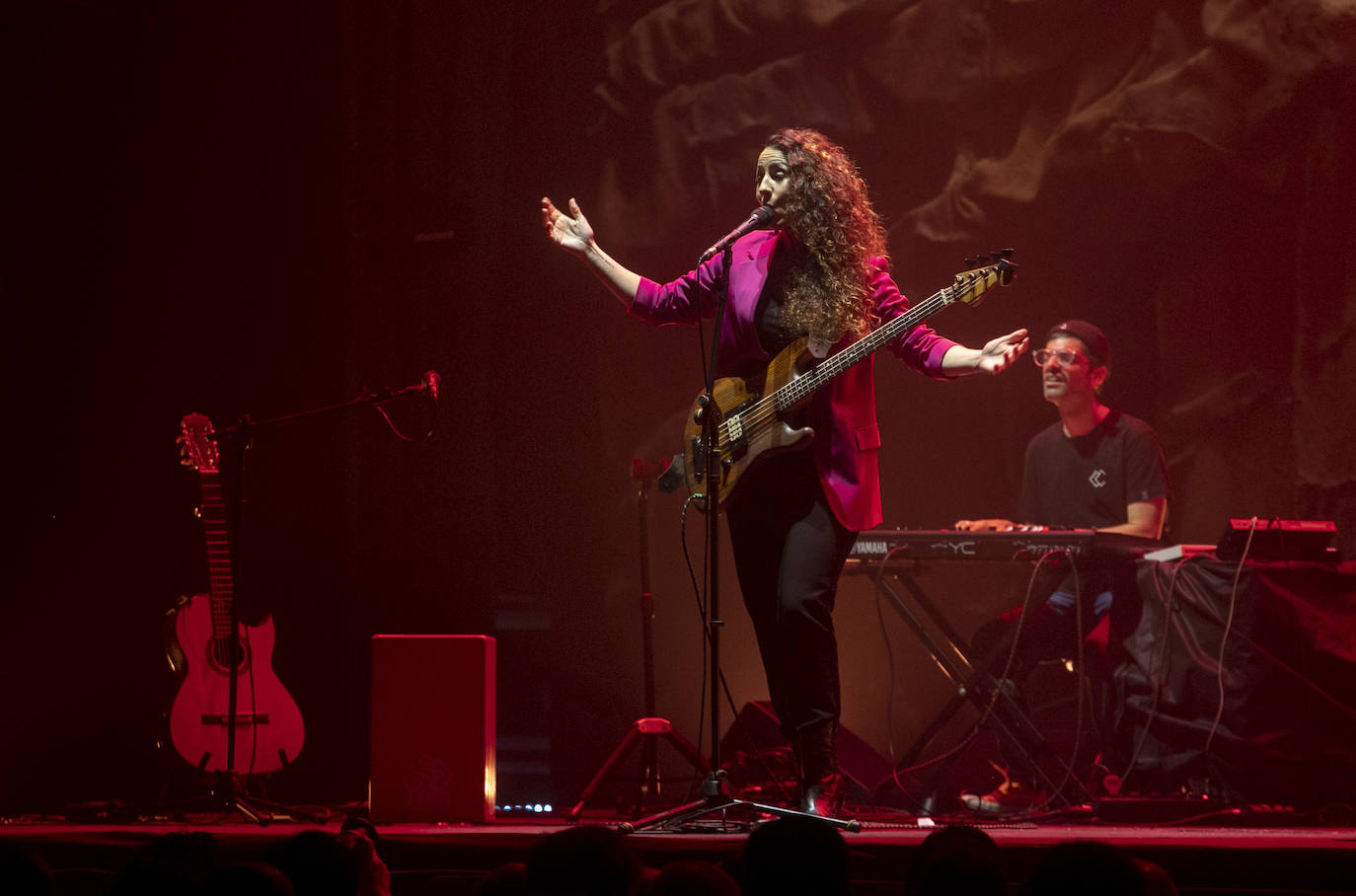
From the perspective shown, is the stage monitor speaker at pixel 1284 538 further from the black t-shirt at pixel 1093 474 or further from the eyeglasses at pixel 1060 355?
the eyeglasses at pixel 1060 355

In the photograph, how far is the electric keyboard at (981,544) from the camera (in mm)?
4965

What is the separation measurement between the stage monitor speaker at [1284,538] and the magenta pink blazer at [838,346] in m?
1.85

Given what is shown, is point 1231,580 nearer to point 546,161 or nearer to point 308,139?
point 546,161

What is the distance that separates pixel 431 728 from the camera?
4465 millimetres

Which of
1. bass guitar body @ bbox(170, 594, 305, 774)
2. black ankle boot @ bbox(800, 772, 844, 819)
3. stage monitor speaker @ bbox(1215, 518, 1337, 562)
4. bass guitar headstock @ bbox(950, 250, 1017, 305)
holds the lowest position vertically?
black ankle boot @ bbox(800, 772, 844, 819)

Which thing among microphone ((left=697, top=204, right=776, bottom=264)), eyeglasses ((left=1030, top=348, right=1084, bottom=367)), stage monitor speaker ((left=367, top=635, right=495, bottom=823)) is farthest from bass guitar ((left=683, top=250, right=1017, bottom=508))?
eyeglasses ((left=1030, top=348, right=1084, bottom=367))

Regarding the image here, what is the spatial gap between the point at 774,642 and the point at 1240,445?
4.24m

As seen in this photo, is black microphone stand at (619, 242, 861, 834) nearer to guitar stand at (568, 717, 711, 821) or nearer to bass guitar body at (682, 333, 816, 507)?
bass guitar body at (682, 333, 816, 507)

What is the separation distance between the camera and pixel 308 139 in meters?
6.22

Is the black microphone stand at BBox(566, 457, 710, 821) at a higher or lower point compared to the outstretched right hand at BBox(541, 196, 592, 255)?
lower

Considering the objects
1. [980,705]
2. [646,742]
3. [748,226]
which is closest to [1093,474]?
[980,705]

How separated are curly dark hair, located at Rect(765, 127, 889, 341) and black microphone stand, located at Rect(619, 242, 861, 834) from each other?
0.24 metres

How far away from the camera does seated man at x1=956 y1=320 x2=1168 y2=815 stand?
5418 millimetres

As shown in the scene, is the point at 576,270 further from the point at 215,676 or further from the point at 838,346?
the point at 838,346
